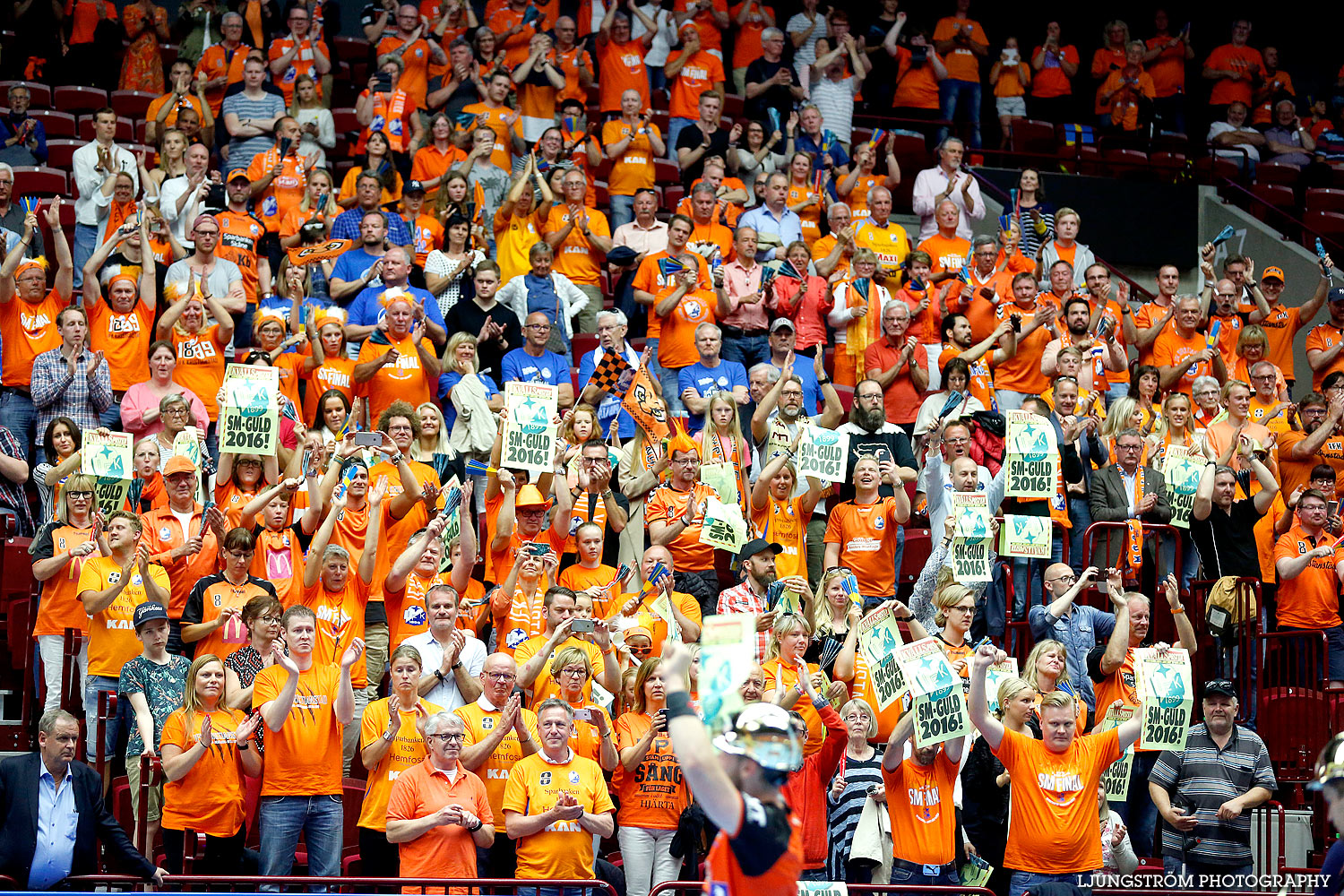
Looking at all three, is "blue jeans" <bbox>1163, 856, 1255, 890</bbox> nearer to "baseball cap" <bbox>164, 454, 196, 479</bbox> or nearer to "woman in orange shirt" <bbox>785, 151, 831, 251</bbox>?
"baseball cap" <bbox>164, 454, 196, 479</bbox>

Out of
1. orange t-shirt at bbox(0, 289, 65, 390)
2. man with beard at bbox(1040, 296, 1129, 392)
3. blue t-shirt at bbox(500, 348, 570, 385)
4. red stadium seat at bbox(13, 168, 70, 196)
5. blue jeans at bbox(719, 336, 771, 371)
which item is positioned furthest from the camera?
red stadium seat at bbox(13, 168, 70, 196)

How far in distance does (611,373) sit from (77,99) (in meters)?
6.94

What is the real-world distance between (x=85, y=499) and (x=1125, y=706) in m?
6.21

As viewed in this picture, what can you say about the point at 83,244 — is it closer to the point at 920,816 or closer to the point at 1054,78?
the point at 920,816

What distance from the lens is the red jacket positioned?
836cm

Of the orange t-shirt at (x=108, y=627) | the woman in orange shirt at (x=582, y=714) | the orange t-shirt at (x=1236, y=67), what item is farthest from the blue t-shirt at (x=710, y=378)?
the orange t-shirt at (x=1236, y=67)

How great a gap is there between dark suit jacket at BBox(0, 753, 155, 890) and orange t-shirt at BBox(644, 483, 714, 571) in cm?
425

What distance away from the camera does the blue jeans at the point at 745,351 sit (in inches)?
520

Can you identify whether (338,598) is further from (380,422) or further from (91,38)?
(91,38)

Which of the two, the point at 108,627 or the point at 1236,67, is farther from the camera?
the point at 1236,67

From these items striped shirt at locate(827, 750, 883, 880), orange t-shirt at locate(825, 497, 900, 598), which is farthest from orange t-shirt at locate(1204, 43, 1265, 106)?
striped shirt at locate(827, 750, 883, 880)

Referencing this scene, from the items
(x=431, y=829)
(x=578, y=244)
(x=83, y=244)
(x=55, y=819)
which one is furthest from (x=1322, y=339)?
(x=55, y=819)

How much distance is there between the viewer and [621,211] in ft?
49.8

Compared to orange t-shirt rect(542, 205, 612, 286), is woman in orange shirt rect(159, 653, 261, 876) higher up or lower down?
lower down
